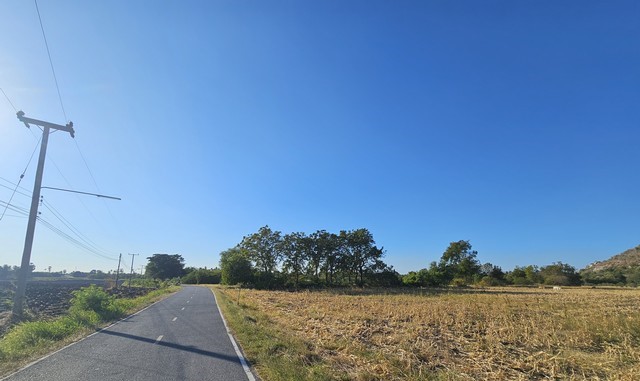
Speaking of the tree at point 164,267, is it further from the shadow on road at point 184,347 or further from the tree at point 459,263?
the shadow on road at point 184,347

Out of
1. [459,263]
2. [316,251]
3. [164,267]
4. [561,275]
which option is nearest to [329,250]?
[316,251]

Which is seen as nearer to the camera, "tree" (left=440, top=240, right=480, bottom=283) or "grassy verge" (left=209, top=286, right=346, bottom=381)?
"grassy verge" (left=209, top=286, right=346, bottom=381)

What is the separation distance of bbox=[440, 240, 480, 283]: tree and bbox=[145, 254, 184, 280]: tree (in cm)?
10547

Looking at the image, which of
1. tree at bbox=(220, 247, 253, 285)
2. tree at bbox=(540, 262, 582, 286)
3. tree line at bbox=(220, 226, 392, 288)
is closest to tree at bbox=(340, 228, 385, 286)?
tree line at bbox=(220, 226, 392, 288)

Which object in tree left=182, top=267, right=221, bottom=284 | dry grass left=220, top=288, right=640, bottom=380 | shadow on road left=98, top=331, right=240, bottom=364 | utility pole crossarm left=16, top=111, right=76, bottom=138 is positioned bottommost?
shadow on road left=98, top=331, right=240, bottom=364

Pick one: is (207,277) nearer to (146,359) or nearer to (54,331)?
(54,331)

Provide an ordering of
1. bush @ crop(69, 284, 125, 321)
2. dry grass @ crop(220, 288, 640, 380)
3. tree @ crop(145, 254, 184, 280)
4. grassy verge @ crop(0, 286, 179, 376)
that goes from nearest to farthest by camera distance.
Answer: dry grass @ crop(220, 288, 640, 380) < grassy verge @ crop(0, 286, 179, 376) < bush @ crop(69, 284, 125, 321) < tree @ crop(145, 254, 184, 280)

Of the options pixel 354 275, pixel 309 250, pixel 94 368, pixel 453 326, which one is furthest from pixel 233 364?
pixel 354 275

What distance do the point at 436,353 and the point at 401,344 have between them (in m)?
1.56

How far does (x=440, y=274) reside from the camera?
362 feet

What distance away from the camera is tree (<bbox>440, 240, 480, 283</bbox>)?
116 meters

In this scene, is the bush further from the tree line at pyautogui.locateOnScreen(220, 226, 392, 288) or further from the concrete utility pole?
the tree line at pyautogui.locateOnScreen(220, 226, 392, 288)

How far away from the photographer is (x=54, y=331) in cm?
1595

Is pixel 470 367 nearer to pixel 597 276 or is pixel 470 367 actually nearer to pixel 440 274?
pixel 440 274
